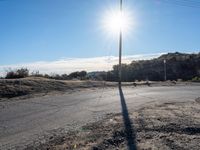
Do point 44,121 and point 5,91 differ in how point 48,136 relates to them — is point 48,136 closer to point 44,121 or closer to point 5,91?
point 44,121

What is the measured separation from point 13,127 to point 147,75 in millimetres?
44747

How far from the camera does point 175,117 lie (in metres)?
10.7

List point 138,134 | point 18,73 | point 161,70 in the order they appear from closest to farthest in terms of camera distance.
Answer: point 138,134
point 18,73
point 161,70

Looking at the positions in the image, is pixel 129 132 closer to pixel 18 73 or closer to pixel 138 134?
pixel 138 134

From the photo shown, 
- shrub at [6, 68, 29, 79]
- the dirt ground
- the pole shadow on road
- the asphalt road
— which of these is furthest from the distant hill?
the dirt ground

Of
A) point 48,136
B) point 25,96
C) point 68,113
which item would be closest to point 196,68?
point 25,96

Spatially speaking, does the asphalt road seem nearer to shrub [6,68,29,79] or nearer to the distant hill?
shrub [6,68,29,79]

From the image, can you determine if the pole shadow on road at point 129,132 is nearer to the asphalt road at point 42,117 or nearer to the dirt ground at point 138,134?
the dirt ground at point 138,134

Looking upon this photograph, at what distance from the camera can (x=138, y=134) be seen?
8.49 metres

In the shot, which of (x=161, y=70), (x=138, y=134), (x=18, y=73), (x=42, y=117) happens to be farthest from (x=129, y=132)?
(x=161, y=70)

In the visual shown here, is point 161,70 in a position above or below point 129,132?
above

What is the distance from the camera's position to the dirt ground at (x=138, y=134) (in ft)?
24.6

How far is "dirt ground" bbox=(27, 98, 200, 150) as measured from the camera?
7.49m

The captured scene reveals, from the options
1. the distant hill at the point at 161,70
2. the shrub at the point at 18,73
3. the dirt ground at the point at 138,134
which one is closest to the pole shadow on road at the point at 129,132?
the dirt ground at the point at 138,134
